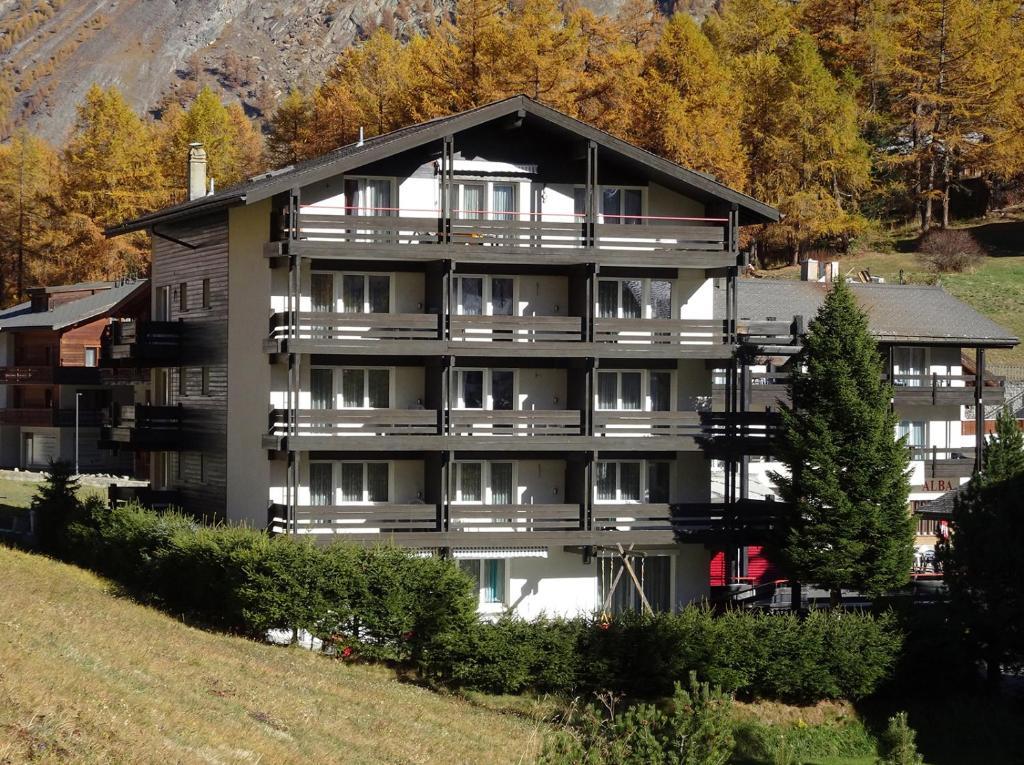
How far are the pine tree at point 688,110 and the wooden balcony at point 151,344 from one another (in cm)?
3270

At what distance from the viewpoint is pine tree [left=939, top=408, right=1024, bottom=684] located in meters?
32.0

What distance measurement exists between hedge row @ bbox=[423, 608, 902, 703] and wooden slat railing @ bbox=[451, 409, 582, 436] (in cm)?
680

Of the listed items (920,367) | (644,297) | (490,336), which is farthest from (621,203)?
(920,367)

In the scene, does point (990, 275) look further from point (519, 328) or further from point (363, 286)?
point (363, 286)

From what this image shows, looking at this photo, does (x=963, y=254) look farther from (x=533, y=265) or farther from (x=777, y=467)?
(x=533, y=265)

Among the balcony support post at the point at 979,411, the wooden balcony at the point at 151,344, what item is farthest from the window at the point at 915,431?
the wooden balcony at the point at 151,344

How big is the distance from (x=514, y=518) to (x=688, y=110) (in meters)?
40.2

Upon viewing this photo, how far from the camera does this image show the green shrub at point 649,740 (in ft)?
55.8

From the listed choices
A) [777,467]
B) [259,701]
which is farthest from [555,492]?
[259,701]

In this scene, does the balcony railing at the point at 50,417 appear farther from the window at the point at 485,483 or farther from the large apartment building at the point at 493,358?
the window at the point at 485,483

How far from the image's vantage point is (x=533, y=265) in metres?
38.6

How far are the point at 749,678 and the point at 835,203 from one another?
5394cm

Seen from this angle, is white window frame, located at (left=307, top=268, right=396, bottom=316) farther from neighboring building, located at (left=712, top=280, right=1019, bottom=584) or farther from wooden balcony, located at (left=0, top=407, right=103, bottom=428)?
wooden balcony, located at (left=0, top=407, right=103, bottom=428)

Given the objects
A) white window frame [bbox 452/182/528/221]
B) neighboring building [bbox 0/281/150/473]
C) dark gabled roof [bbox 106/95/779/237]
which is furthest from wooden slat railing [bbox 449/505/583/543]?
neighboring building [bbox 0/281/150/473]
